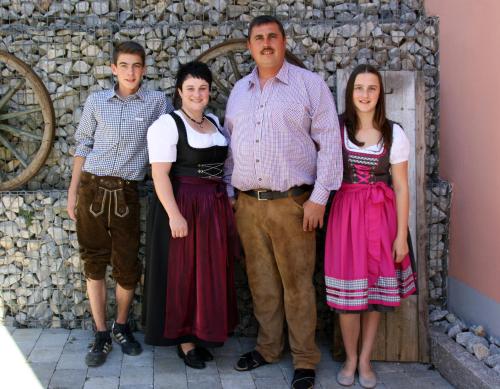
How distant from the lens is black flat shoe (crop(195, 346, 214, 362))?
3.44m

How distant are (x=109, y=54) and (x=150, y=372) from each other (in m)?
1.99

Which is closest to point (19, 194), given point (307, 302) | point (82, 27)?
point (82, 27)

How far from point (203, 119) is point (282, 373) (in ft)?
4.89

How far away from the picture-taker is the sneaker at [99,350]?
338 centimetres

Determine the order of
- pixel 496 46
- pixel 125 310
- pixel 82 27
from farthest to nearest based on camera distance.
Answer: pixel 82 27 → pixel 125 310 → pixel 496 46

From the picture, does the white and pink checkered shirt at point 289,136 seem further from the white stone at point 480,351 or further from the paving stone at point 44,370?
the paving stone at point 44,370

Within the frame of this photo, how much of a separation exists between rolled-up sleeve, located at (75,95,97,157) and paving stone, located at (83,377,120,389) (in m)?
1.25

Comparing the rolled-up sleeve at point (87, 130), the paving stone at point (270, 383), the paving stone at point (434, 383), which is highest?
the rolled-up sleeve at point (87, 130)

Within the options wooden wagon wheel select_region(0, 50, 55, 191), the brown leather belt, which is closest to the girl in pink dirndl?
the brown leather belt

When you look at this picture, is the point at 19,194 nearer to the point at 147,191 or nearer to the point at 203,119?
the point at 147,191

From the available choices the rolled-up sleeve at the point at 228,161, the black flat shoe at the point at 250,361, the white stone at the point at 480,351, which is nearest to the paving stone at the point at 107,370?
the black flat shoe at the point at 250,361

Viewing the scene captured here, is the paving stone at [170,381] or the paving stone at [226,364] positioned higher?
the paving stone at [170,381]

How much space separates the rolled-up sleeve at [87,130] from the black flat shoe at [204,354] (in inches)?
51.3

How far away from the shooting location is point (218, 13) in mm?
3875
